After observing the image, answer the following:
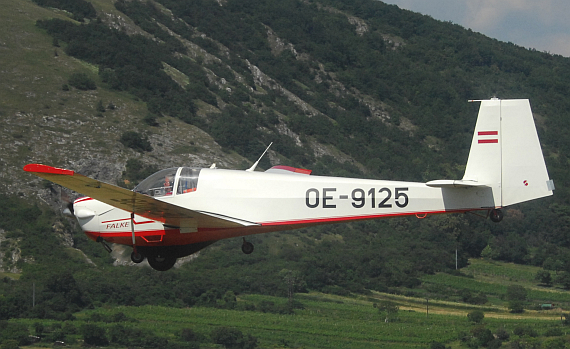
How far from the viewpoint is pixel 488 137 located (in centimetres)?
1709

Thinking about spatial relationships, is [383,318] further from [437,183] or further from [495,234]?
[437,183]

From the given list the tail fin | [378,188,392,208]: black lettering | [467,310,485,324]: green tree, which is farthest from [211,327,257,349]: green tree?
the tail fin

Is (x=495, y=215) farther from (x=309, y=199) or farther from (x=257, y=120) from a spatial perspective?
(x=257, y=120)

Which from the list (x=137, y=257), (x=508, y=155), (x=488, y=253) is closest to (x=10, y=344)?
(x=137, y=257)

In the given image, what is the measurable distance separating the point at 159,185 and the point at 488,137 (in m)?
8.22

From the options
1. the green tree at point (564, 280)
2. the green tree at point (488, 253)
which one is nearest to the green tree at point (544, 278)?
the green tree at point (564, 280)

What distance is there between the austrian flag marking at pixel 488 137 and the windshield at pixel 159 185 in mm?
7648

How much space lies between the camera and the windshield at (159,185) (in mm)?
18266

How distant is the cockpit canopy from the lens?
18.2 m

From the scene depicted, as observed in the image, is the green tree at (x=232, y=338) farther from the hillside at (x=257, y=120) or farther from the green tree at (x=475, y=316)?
the green tree at (x=475, y=316)

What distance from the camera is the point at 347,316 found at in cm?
6047

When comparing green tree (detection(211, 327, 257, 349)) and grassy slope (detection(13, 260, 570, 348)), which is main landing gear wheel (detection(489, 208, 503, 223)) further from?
green tree (detection(211, 327, 257, 349))

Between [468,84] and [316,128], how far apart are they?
5404 centimetres

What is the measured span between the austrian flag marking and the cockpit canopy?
700cm
